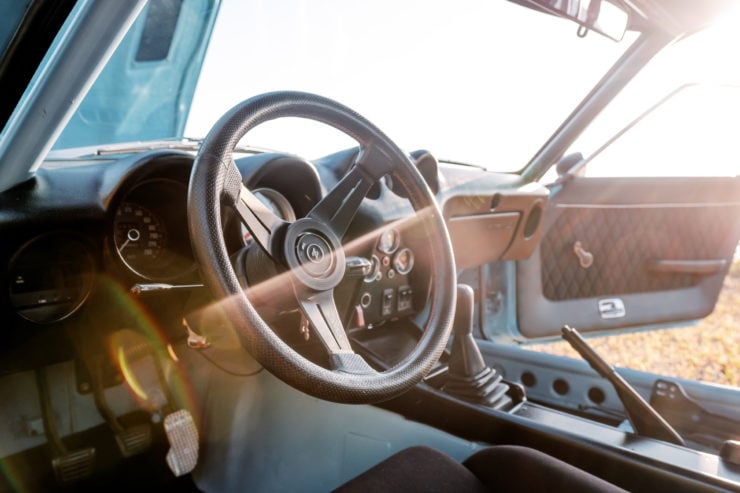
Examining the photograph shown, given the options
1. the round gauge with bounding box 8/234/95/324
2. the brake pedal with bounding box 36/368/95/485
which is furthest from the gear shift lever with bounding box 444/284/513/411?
the brake pedal with bounding box 36/368/95/485

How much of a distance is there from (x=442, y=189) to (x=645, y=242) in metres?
1.31

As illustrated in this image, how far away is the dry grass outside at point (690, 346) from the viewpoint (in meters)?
2.95

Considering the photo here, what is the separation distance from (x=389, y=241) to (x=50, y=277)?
3.10 ft

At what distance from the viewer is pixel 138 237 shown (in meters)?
1.43

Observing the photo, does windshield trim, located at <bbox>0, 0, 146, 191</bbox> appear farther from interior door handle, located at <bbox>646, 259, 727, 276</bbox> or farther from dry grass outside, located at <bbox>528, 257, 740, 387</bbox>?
interior door handle, located at <bbox>646, 259, 727, 276</bbox>

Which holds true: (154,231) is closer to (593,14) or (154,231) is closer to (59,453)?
(59,453)

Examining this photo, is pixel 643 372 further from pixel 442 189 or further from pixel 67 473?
pixel 67 473

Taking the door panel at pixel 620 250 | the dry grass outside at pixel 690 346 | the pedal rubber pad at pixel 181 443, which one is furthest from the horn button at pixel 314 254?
the dry grass outside at pixel 690 346

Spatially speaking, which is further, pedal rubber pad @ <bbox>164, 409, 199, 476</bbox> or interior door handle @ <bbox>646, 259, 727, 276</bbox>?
interior door handle @ <bbox>646, 259, 727, 276</bbox>

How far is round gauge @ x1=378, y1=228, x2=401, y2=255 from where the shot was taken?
1800 millimetres

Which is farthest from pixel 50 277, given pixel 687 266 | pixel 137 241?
pixel 687 266

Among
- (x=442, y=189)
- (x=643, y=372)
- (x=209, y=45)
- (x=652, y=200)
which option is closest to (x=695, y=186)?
(x=652, y=200)

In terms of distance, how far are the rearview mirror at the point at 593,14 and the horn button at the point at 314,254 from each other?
1046 millimetres

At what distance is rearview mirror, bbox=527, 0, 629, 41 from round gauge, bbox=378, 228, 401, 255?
2.65ft
